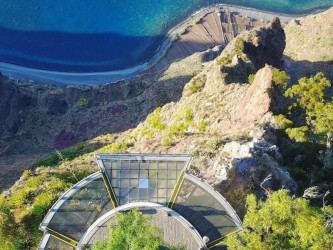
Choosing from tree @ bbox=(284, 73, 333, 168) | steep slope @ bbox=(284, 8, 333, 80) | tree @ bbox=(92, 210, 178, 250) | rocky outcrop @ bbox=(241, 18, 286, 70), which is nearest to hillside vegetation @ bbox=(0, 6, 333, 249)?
tree @ bbox=(284, 73, 333, 168)

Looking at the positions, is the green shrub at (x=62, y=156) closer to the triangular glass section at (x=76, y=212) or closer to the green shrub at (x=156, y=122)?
the green shrub at (x=156, y=122)

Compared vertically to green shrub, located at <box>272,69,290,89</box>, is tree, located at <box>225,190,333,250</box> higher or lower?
lower

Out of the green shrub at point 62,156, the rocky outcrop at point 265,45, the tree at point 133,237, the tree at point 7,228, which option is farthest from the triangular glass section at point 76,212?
the rocky outcrop at point 265,45

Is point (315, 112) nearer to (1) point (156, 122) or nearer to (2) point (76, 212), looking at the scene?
(1) point (156, 122)

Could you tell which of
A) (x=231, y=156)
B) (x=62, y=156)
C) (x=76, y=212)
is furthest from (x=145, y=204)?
(x=62, y=156)

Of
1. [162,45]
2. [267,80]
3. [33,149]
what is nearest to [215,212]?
[267,80]

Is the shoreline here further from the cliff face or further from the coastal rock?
the coastal rock
